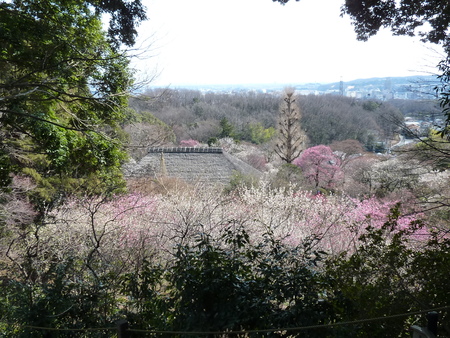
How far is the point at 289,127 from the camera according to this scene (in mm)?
18297

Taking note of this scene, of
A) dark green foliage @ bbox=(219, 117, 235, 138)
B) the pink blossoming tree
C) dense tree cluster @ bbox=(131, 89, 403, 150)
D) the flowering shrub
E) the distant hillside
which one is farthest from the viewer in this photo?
dense tree cluster @ bbox=(131, 89, 403, 150)

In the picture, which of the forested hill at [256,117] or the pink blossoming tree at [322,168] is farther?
the forested hill at [256,117]

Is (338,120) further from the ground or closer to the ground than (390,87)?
closer to the ground

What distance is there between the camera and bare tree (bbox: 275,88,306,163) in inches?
715

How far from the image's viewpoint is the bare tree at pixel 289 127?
1816 centimetres

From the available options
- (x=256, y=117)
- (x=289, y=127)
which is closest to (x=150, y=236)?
(x=289, y=127)

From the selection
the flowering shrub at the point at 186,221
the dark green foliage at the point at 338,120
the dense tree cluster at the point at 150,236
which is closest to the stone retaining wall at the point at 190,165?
the dense tree cluster at the point at 150,236

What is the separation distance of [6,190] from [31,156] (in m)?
2.53

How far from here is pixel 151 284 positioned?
2.73 metres

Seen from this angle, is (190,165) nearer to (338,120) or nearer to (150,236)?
(150,236)

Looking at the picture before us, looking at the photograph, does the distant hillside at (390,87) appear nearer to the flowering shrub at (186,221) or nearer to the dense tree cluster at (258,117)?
the flowering shrub at (186,221)

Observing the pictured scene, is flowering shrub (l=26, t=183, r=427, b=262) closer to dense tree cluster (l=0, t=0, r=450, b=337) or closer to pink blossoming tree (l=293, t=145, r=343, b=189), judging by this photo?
dense tree cluster (l=0, t=0, r=450, b=337)

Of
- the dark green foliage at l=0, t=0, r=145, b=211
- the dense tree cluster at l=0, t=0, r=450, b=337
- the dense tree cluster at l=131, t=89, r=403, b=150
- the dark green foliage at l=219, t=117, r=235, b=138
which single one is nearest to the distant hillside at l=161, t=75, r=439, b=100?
the dense tree cluster at l=0, t=0, r=450, b=337

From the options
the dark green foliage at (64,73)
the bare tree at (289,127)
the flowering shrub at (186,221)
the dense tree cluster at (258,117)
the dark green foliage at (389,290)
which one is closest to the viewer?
the dark green foliage at (389,290)
